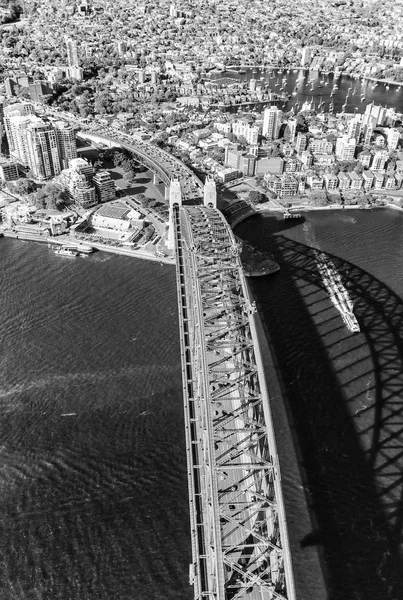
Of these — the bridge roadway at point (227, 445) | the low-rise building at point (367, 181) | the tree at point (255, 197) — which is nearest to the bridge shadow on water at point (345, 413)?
the bridge roadway at point (227, 445)

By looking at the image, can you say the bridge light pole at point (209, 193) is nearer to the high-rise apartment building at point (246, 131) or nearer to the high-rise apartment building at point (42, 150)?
the high-rise apartment building at point (42, 150)

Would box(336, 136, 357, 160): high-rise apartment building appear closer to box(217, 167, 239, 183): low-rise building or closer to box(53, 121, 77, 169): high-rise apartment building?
box(217, 167, 239, 183): low-rise building

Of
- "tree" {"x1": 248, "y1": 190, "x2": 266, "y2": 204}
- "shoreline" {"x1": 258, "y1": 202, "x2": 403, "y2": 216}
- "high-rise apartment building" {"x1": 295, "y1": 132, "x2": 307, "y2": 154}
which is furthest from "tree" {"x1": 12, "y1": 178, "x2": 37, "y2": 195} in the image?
"high-rise apartment building" {"x1": 295, "y1": 132, "x2": 307, "y2": 154}

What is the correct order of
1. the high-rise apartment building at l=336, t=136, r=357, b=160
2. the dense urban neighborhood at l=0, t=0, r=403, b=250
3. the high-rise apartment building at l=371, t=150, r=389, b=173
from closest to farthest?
the dense urban neighborhood at l=0, t=0, r=403, b=250, the high-rise apartment building at l=371, t=150, r=389, b=173, the high-rise apartment building at l=336, t=136, r=357, b=160

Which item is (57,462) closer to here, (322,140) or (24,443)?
(24,443)

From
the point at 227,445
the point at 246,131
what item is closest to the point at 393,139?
the point at 246,131
